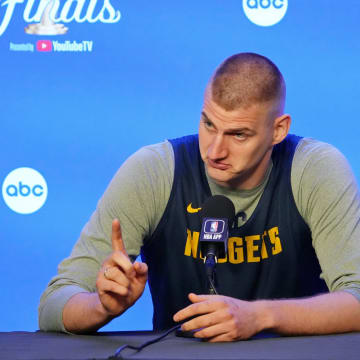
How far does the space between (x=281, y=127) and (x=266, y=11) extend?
699 millimetres

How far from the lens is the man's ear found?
177 centimetres

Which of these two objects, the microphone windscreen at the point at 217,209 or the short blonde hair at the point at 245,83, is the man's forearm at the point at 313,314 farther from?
the short blonde hair at the point at 245,83

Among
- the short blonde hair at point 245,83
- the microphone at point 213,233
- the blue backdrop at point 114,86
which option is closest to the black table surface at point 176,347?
the microphone at point 213,233

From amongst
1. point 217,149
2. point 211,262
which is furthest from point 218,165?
point 211,262

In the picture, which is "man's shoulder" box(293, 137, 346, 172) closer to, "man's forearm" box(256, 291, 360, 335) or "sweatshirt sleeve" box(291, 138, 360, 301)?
"sweatshirt sleeve" box(291, 138, 360, 301)

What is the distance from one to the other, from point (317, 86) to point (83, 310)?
4.05 ft

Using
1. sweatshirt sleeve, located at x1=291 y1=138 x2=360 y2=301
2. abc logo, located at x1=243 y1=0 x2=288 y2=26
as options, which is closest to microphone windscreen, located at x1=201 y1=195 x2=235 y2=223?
sweatshirt sleeve, located at x1=291 y1=138 x2=360 y2=301

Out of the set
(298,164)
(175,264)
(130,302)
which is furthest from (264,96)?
(130,302)

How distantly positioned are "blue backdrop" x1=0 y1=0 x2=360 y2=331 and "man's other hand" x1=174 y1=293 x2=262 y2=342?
1091 mm

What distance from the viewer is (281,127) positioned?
179 centimetres

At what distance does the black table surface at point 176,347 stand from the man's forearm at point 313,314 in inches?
1.3

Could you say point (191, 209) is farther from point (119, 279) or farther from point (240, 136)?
point (119, 279)

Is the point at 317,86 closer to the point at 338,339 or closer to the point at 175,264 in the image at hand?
the point at 175,264

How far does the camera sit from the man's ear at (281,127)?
1.77 meters
